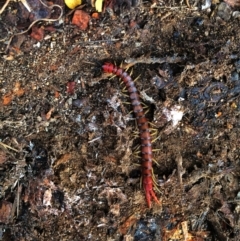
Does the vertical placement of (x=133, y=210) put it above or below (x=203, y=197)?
above

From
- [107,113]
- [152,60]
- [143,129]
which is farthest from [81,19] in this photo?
[143,129]

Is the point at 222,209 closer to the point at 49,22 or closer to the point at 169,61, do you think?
the point at 169,61

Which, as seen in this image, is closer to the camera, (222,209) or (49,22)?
(49,22)

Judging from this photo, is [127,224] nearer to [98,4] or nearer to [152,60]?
[152,60]

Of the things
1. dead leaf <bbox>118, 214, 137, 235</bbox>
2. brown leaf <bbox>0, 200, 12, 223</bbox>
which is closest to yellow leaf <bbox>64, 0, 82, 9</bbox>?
brown leaf <bbox>0, 200, 12, 223</bbox>

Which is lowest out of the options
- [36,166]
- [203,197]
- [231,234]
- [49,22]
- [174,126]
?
[231,234]

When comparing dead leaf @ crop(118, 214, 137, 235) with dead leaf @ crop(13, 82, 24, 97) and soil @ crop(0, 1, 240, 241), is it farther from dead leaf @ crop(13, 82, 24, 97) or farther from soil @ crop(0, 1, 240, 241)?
dead leaf @ crop(13, 82, 24, 97)

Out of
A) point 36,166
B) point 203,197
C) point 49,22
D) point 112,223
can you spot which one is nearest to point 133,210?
point 112,223
